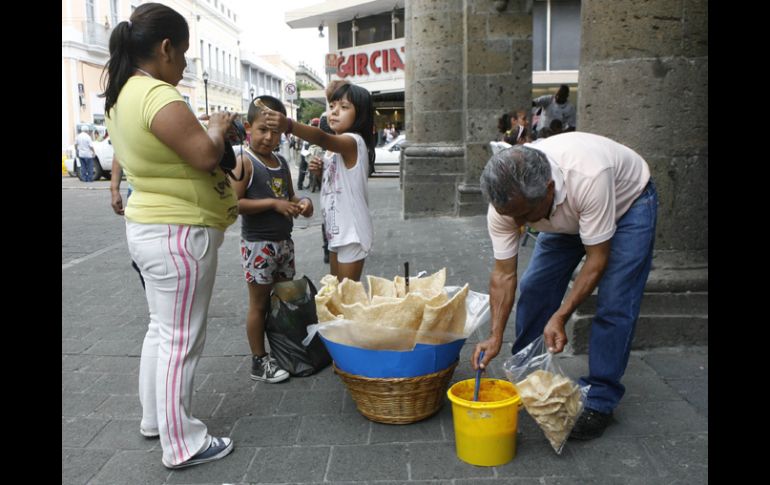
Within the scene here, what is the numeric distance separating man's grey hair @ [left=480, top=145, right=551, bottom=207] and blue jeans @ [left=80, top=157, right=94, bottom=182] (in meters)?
21.1

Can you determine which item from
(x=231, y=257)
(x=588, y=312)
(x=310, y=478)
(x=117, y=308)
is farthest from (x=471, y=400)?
(x=231, y=257)

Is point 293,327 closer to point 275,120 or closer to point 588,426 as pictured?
point 275,120

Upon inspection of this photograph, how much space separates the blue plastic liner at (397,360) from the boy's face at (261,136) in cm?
120

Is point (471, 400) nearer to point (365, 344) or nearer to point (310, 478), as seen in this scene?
point (365, 344)

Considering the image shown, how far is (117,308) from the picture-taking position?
5582 millimetres

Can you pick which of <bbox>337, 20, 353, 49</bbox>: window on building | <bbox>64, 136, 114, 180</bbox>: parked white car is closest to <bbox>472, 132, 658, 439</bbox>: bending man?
<bbox>64, 136, 114, 180</bbox>: parked white car

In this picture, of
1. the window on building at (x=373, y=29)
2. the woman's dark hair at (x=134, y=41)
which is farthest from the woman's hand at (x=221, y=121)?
the window on building at (x=373, y=29)

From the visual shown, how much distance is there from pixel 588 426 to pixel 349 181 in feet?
5.85

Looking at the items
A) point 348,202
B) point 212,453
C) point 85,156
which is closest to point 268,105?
point 348,202

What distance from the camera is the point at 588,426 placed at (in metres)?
3.04

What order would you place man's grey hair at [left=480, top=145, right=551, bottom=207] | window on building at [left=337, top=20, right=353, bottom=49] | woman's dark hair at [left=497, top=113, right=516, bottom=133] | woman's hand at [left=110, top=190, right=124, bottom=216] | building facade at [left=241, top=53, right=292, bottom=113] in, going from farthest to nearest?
building facade at [left=241, top=53, right=292, bottom=113] < window on building at [left=337, top=20, right=353, bottom=49] < woman's dark hair at [left=497, top=113, right=516, bottom=133] < woman's hand at [left=110, top=190, right=124, bottom=216] < man's grey hair at [left=480, top=145, right=551, bottom=207]

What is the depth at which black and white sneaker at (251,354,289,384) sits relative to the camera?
3826 millimetres

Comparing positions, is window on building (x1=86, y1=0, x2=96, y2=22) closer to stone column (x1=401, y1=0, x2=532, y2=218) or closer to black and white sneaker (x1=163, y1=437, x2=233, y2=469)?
stone column (x1=401, y1=0, x2=532, y2=218)

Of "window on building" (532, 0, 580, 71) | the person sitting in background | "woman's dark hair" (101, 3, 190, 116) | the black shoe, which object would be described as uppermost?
"window on building" (532, 0, 580, 71)
